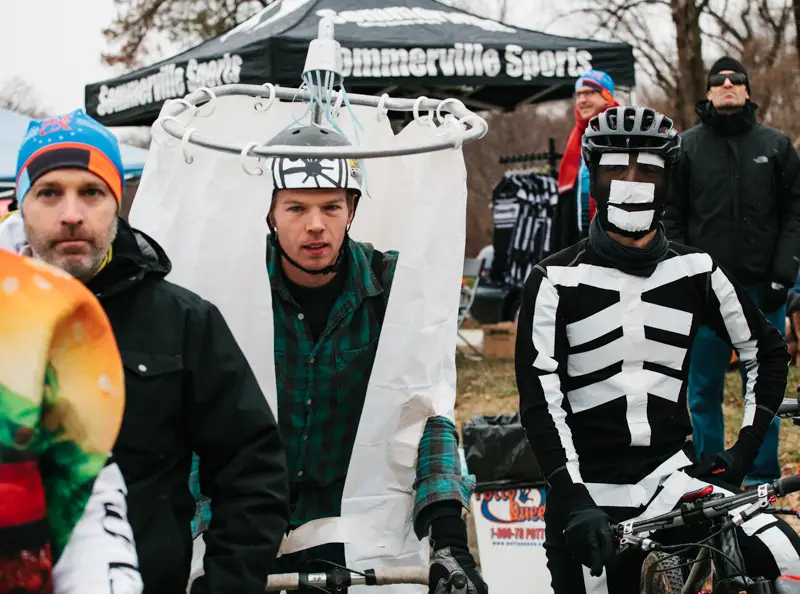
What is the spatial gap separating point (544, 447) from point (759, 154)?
3081 millimetres

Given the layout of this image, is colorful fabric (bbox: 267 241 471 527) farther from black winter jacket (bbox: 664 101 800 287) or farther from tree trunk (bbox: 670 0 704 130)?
tree trunk (bbox: 670 0 704 130)

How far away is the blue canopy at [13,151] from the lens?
1030cm

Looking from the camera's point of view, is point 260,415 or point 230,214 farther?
point 230,214

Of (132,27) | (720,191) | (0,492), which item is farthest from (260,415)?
(132,27)

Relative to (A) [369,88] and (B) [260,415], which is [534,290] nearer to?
(B) [260,415]

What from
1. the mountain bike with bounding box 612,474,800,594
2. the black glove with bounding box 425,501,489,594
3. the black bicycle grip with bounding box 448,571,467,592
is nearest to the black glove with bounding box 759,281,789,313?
the mountain bike with bounding box 612,474,800,594

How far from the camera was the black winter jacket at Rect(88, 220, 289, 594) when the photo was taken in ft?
6.61

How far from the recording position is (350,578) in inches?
103

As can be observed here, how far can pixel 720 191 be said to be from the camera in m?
5.51

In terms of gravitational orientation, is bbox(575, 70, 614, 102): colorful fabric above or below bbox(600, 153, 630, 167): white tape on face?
above

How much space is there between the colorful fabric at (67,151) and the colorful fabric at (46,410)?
0.58 m

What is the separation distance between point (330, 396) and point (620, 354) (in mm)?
924

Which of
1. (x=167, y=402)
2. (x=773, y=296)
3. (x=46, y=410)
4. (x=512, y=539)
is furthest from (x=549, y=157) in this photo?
(x=46, y=410)

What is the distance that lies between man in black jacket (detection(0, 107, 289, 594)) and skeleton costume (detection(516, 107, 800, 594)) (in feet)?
4.06
